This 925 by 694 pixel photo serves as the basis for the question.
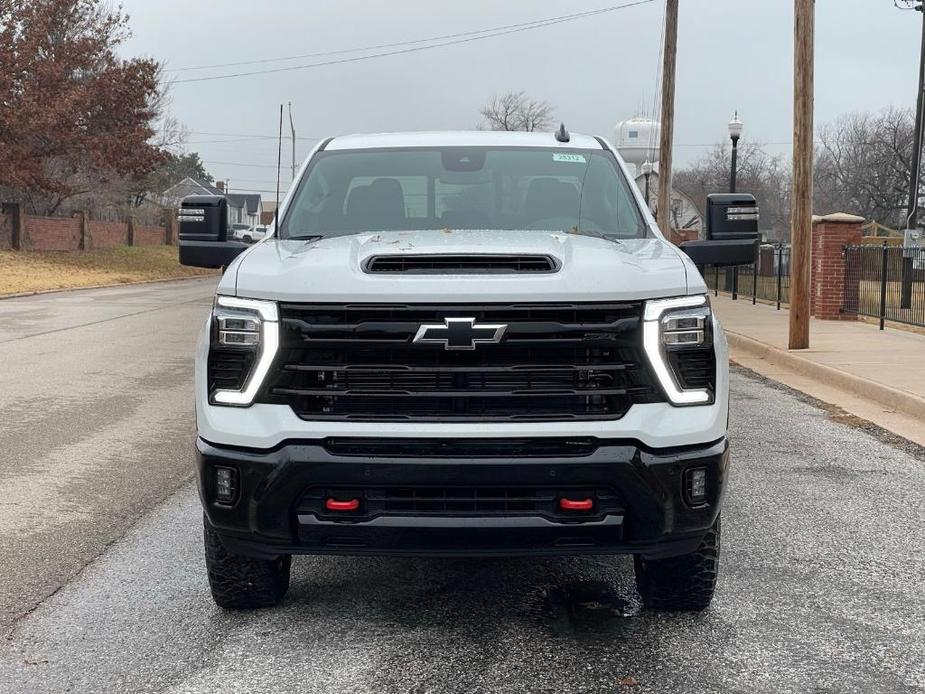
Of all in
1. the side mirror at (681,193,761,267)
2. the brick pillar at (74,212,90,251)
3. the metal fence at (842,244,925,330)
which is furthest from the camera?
the brick pillar at (74,212,90,251)

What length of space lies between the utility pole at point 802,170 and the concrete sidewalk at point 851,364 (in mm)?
497

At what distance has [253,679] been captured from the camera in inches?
141

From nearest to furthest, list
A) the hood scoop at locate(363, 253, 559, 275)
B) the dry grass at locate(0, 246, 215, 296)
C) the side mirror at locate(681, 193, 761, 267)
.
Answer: the hood scoop at locate(363, 253, 559, 275) → the side mirror at locate(681, 193, 761, 267) → the dry grass at locate(0, 246, 215, 296)

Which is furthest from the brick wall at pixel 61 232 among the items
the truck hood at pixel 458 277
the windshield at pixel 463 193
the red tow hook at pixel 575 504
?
the red tow hook at pixel 575 504

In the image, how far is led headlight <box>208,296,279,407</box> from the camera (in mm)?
3688

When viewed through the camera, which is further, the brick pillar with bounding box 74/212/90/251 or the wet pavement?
the brick pillar with bounding box 74/212/90/251

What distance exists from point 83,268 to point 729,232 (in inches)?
1412

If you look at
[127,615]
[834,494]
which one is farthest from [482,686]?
[834,494]

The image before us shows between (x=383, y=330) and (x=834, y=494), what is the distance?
3951 mm

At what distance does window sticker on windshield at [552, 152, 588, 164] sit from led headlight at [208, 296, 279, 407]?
231 cm

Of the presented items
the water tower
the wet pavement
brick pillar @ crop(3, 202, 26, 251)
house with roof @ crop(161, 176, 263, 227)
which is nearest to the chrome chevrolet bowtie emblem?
the wet pavement

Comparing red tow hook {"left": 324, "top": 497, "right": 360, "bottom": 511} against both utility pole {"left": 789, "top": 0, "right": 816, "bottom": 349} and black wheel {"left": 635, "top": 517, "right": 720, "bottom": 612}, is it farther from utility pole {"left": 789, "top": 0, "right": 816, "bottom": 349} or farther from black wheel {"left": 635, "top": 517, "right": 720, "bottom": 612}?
utility pole {"left": 789, "top": 0, "right": 816, "bottom": 349}

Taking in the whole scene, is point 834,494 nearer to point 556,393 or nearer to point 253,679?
point 556,393

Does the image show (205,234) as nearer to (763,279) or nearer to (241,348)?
(241,348)
